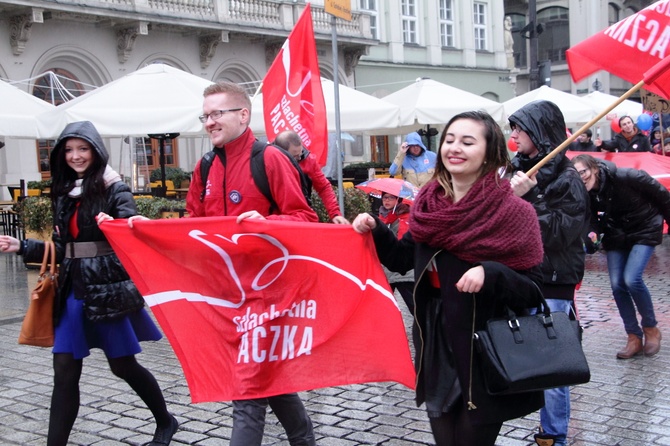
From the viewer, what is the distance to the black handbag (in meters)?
3.10

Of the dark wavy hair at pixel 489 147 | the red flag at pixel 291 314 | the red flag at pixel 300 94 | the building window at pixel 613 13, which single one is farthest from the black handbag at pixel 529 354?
the building window at pixel 613 13

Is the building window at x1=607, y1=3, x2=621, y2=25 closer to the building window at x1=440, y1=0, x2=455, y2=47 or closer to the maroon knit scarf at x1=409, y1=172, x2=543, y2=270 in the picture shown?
the building window at x1=440, y1=0, x2=455, y2=47

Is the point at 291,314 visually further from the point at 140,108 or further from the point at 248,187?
the point at 140,108

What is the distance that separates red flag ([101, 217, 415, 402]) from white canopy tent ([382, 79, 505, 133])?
11470mm

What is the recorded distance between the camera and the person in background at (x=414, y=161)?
1262 cm

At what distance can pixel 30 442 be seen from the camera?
5.07m

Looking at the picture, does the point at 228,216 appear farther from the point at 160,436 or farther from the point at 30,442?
the point at 30,442

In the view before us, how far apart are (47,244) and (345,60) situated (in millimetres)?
26838

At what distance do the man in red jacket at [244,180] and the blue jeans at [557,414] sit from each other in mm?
1217

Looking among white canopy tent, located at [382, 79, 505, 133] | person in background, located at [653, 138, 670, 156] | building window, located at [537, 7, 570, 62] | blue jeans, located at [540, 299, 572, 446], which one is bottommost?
blue jeans, located at [540, 299, 572, 446]

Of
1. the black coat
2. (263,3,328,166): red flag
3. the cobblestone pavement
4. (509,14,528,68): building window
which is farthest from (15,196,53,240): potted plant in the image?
(509,14,528,68): building window

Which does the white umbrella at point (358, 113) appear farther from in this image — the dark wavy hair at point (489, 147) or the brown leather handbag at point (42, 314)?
the dark wavy hair at point (489, 147)

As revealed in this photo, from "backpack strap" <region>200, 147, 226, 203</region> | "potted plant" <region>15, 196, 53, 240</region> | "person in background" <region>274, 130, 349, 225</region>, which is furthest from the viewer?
"potted plant" <region>15, 196, 53, 240</region>

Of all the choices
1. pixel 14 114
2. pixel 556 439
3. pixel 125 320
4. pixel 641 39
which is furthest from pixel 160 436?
pixel 14 114
